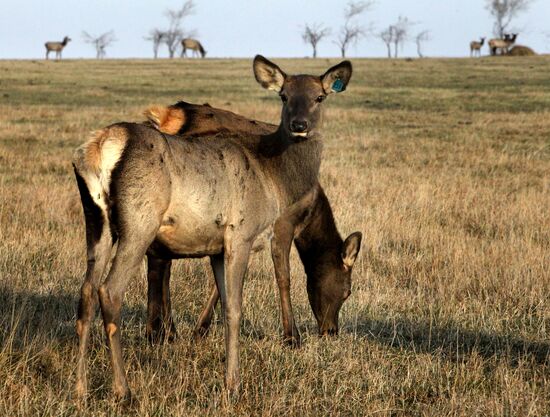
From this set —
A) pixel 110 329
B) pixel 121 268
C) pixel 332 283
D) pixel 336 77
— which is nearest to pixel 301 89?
pixel 336 77

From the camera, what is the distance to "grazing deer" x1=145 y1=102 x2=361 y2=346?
6469 millimetres

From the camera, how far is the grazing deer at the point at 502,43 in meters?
96.4

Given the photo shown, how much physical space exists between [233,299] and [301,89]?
77.2 inches

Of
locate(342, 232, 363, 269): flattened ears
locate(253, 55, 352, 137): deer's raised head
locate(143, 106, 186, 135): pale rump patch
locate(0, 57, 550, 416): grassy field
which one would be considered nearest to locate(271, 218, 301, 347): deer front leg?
locate(0, 57, 550, 416): grassy field

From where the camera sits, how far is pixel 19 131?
2067 centimetres

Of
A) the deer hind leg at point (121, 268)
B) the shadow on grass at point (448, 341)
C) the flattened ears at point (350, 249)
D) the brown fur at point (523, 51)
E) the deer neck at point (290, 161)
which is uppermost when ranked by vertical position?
the brown fur at point (523, 51)

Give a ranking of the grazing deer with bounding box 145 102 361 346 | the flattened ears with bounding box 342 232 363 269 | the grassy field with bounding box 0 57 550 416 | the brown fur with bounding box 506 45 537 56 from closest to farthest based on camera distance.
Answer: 1. the grassy field with bounding box 0 57 550 416
2. the grazing deer with bounding box 145 102 361 346
3. the flattened ears with bounding box 342 232 363 269
4. the brown fur with bounding box 506 45 537 56

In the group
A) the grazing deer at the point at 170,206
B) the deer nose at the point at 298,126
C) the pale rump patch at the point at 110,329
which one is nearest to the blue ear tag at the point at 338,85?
the grazing deer at the point at 170,206

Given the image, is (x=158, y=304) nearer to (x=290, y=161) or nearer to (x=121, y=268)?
(x=290, y=161)

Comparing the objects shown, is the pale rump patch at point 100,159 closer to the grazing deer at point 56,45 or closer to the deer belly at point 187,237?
the deer belly at point 187,237

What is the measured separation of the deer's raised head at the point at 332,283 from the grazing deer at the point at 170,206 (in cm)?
140

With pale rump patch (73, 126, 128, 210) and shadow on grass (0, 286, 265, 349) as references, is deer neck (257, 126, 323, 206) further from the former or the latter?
pale rump patch (73, 126, 128, 210)

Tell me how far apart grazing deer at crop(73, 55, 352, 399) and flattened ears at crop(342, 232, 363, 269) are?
4.58ft

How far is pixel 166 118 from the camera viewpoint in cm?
710
